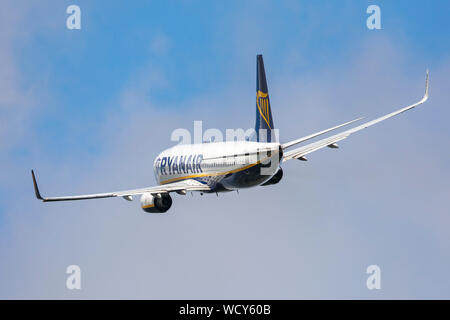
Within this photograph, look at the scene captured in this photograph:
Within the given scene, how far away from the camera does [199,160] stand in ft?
245

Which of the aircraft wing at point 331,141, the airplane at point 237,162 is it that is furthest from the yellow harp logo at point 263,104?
the aircraft wing at point 331,141

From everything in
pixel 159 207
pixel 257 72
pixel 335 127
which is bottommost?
pixel 159 207

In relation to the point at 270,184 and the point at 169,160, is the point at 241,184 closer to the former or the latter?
the point at 270,184

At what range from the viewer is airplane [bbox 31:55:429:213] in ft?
218

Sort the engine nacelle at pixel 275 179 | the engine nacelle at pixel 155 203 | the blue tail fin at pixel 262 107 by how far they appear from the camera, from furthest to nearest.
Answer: the engine nacelle at pixel 275 179 → the engine nacelle at pixel 155 203 → the blue tail fin at pixel 262 107

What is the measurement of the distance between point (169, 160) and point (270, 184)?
33.4 ft

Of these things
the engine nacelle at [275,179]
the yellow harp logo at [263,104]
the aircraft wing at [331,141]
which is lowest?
the engine nacelle at [275,179]

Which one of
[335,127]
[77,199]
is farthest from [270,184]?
[77,199]

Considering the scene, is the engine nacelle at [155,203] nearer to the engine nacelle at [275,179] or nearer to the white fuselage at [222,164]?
the white fuselage at [222,164]

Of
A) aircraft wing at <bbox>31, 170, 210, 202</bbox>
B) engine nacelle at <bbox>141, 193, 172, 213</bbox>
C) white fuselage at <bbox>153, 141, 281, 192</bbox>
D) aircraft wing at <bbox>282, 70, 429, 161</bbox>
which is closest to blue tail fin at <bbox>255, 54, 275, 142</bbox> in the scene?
white fuselage at <bbox>153, 141, 281, 192</bbox>

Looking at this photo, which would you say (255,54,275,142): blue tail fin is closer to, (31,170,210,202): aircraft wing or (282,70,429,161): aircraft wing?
(282,70,429,161): aircraft wing

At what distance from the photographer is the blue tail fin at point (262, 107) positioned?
7050cm

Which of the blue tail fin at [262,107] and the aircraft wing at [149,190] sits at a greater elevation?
the blue tail fin at [262,107]

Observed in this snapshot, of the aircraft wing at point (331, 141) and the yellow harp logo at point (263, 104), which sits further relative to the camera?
the yellow harp logo at point (263, 104)
